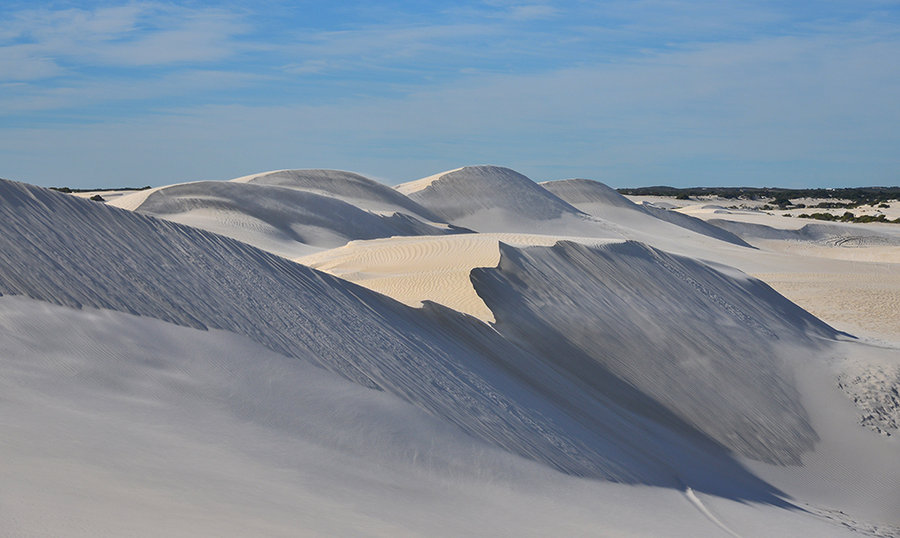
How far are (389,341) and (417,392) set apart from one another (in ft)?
3.05

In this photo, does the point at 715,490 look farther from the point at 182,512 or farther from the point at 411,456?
the point at 182,512

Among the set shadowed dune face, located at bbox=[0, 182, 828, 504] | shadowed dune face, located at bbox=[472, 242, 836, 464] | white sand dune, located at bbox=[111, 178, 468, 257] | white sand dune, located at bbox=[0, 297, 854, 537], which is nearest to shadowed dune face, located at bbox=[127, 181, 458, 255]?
white sand dune, located at bbox=[111, 178, 468, 257]

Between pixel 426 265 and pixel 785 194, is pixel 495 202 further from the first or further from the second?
pixel 785 194

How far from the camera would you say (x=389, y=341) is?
8.04 metres

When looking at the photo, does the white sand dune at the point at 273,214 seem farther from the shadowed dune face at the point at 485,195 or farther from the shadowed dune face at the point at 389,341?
the shadowed dune face at the point at 389,341

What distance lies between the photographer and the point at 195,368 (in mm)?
6051

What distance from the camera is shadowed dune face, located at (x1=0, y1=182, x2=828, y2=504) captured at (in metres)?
6.78

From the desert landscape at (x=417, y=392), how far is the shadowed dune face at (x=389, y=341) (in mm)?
31

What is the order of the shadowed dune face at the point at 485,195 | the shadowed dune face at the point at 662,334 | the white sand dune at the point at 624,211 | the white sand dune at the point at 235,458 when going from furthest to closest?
the white sand dune at the point at 624,211, the shadowed dune face at the point at 485,195, the shadowed dune face at the point at 662,334, the white sand dune at the point at 235,458

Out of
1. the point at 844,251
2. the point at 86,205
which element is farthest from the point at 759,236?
the point at 86,205

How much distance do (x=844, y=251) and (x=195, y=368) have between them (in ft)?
107

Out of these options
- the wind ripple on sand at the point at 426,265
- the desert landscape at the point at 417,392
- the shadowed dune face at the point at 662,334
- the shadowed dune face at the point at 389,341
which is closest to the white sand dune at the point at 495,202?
the wind ripple on sand at the point at 426,265

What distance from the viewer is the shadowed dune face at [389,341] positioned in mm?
6781

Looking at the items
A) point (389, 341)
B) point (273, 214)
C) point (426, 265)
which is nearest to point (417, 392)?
point (389, 341)
